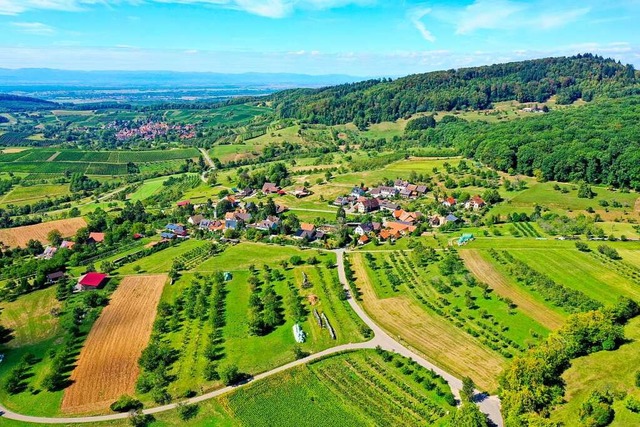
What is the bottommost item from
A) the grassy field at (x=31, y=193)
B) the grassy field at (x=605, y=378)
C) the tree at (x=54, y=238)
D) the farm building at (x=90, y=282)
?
the grassy field at (x=31, y=193)

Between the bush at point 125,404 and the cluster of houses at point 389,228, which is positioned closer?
the bush at point 125,404

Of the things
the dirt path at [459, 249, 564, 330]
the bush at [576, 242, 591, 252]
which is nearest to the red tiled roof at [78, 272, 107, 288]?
the dirt path at [459, 249, 564, 330]

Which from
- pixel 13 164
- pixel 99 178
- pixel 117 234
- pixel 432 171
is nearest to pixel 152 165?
pixel 99 178

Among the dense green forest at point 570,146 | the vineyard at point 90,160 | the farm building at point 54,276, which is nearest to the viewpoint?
the farm building at point 54,276

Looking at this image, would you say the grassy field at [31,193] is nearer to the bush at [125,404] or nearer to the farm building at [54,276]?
the farm building at [54,276]

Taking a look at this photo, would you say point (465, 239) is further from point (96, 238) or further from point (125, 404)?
point (96, 238)

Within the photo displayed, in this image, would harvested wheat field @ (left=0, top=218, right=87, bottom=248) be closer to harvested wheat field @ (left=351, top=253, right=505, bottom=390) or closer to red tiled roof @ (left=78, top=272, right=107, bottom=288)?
red tiled roof @ (left=78, top=272, right=107, bottom=288)

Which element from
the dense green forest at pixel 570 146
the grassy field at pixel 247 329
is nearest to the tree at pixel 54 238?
the grassy field at pixel 247 329
